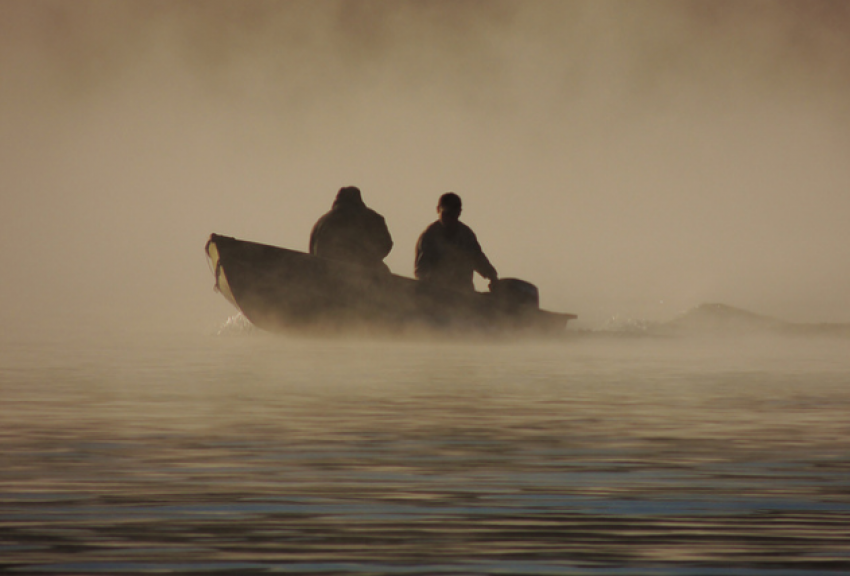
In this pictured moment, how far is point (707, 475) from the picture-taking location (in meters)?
4.75

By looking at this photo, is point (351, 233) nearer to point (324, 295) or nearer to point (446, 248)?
point (324, 295)

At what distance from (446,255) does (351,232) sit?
133cm

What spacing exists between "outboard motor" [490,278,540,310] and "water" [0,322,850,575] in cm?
704

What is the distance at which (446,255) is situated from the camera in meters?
16.5

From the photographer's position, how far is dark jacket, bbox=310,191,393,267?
16.0 metres

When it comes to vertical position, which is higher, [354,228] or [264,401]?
[354,228]

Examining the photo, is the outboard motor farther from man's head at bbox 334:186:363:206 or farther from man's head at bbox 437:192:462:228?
man's head at bbox 334:186:363:206

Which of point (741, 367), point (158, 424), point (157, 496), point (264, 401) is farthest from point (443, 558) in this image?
point (741, 367)

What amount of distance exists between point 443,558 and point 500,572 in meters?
0.21

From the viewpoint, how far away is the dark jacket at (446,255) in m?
16.5

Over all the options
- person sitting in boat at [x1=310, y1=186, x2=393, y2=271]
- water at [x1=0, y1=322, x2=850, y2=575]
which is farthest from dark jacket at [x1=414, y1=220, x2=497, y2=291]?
water at [x1=0, y1=322, x2=850, y2=575]

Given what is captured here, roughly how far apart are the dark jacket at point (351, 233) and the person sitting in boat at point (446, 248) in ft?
2.21

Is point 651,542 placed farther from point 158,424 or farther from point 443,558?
point 158,424

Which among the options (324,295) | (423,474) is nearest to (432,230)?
(324,295)
